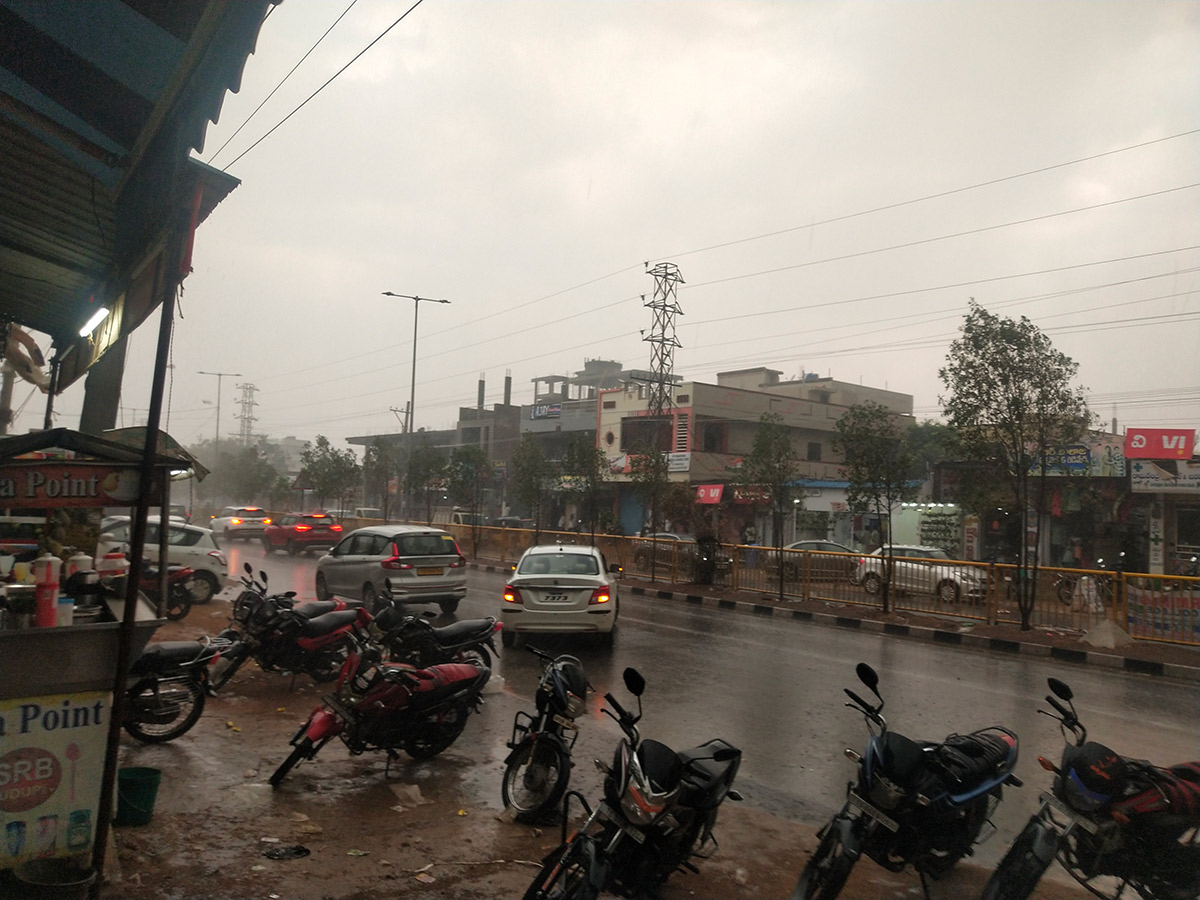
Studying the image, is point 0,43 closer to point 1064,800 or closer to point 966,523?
point 1064,800

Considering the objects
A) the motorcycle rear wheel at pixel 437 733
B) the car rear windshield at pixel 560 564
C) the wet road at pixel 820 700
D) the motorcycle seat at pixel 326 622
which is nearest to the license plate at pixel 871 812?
the wet road at pixel 820 700

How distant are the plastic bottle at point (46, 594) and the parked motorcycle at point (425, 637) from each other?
367 cm

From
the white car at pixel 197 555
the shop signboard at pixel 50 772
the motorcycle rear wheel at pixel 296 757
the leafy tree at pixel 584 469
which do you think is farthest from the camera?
the leafy tree at pixel 584 469

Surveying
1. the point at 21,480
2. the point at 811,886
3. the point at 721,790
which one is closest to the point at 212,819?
the point at 21,480

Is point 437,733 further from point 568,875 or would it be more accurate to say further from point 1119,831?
point 1119,831

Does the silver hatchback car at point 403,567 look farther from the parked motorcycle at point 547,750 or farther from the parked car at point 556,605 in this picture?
the parked motorcycle at point 547,750

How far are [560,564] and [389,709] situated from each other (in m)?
6.90

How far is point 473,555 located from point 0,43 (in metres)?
30.0

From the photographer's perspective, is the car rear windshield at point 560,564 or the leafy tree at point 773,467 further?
the leafy tree at point 773,467

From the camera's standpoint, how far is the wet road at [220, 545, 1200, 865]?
697 cm

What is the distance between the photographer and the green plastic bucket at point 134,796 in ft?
16.8

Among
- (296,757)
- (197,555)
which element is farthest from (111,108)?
(197,555)

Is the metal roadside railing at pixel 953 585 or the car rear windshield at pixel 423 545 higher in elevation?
the car rear windshield at pixel 423 545

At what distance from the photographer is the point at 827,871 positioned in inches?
165
